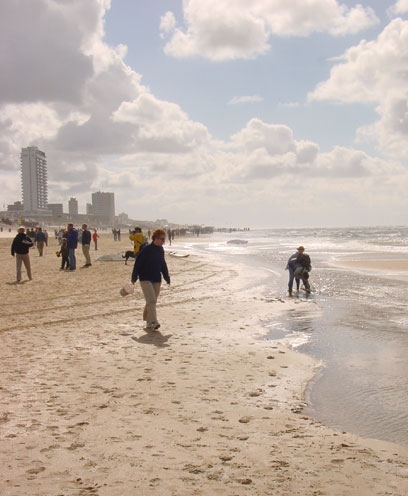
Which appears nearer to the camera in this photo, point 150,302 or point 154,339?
point 154,339

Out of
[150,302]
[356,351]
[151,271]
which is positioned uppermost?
[151,271]

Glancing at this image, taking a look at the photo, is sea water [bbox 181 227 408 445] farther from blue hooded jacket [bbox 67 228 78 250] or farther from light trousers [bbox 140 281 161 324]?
blue hooded jacket [bbox 67 228 78 250]

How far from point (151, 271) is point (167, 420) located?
435 cm

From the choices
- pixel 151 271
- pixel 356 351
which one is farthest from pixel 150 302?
pixel 356 351

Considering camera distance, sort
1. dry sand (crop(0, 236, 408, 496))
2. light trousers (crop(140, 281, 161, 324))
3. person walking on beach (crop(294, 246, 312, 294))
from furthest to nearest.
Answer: person walking on beach (crop(294, 246, 312, 294)) → light trousers (crop(140, 281, 161, 324)) → dry sand (crop(0, 236, 408, 496))

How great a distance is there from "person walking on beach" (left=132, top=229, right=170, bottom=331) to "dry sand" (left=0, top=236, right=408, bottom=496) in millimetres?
418

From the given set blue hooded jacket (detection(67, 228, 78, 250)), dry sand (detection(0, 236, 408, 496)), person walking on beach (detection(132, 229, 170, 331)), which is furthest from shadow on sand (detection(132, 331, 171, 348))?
blue hooded jacket (detection(67, 228, 78, 250))

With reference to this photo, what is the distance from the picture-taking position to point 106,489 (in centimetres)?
293

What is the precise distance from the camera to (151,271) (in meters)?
8.27

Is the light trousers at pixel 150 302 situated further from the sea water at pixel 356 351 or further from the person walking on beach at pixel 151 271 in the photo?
the sea water at pixel 356 351

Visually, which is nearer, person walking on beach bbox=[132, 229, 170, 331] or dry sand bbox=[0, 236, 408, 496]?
dry sand bbox=[0, 236, 408, 496]

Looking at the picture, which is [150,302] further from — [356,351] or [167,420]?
[167,420]

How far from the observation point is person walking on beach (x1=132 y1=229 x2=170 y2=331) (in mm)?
8084

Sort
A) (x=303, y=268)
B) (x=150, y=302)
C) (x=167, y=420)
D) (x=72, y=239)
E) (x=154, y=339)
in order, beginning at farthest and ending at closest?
(x=72, y=239)
(x=303, y=268)
(x=150, y=302)
(x=154, y=339)
(x=167, y=420)
